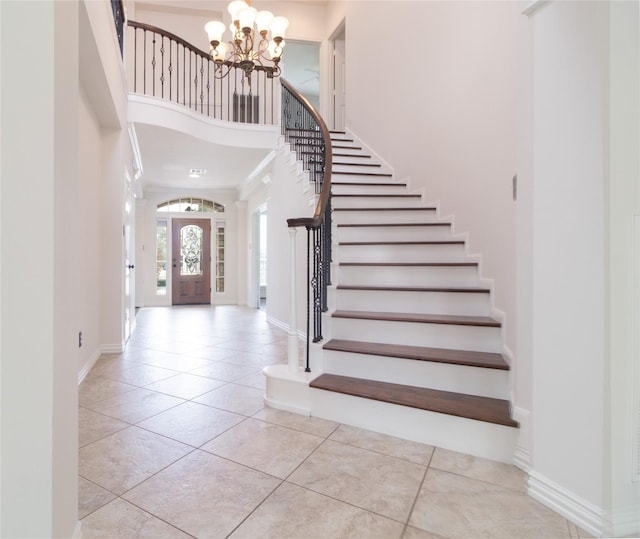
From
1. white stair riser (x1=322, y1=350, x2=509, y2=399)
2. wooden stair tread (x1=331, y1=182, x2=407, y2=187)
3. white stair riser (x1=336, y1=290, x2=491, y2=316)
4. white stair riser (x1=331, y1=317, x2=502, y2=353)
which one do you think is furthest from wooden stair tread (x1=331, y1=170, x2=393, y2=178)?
white stair riser (x1=322, y1=350, x2=509, y2=399)

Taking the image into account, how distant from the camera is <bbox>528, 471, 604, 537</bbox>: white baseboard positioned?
4.48ft

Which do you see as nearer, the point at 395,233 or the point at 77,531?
the point at 77,531

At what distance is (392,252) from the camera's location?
136 inches

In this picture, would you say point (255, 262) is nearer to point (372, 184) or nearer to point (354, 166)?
point (354, 166)

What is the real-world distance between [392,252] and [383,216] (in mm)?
748

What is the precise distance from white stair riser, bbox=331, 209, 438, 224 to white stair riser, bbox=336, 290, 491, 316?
1127mm

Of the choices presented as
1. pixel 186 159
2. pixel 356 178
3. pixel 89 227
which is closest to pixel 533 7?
pixel 356 178

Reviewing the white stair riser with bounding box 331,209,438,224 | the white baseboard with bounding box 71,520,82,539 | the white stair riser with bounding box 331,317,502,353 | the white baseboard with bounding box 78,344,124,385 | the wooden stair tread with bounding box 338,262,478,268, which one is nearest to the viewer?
the white baseboard with bounding box 71,520,82,539

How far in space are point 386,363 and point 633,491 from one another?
1278 mm

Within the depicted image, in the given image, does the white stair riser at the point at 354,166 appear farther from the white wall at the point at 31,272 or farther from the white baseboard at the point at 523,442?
the white wall at the point at 31,272

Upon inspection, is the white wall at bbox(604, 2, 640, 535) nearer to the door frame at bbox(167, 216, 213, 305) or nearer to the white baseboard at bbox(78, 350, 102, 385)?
the white baseboard at bbox(78, 350, 102, 385)

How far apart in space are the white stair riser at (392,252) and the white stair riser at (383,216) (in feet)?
1.71

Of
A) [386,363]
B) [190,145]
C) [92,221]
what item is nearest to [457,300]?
[386,363]

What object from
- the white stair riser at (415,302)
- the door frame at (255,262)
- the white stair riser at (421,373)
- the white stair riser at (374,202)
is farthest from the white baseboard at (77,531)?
the door frame at (255,262)
